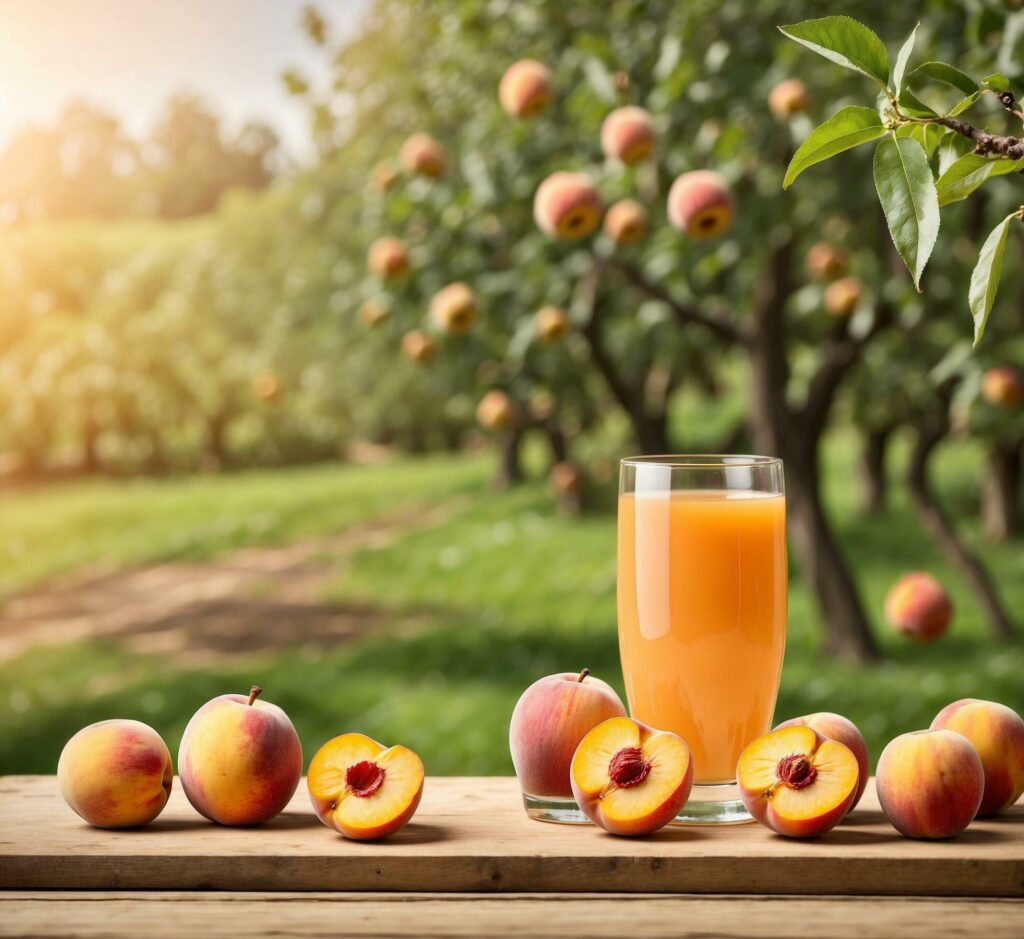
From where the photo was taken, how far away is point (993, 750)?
124 centimetres

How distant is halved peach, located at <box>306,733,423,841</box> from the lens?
3.74ft

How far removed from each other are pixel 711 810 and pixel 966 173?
636 mm

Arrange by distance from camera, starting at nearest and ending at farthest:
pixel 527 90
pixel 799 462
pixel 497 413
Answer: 1. pixel 527 90
2. pixel 497 413
3. pixel 799 462

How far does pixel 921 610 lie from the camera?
246cm

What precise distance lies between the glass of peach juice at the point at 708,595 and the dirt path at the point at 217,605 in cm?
585

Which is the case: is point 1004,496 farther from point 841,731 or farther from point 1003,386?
point 841,731

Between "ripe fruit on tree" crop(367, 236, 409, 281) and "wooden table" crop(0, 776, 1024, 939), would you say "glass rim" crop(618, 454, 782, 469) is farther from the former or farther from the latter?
"ripe fruit on tree" crop(367, 236, 409, 281)

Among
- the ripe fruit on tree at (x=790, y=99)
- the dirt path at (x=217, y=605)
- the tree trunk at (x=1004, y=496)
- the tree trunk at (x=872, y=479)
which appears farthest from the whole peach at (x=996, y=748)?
the tree trunk at (x=872, y=479)

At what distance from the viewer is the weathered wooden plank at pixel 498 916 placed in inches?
37.6

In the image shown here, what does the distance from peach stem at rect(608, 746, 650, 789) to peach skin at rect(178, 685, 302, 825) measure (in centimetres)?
32

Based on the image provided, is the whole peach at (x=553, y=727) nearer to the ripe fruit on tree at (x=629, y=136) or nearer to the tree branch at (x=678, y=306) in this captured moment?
the ripe fruit on tree at (x=629, y=136)

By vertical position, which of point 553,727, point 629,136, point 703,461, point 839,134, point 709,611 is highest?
point 629,136

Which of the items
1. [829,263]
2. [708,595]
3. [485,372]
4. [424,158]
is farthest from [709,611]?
[485,372]

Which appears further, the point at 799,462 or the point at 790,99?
the point at 799,462
